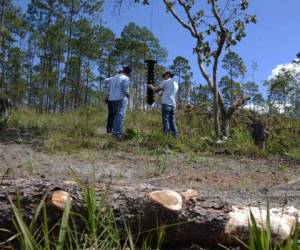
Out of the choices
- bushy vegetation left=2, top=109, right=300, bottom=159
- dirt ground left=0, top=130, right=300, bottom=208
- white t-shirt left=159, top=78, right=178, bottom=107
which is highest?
white t-shirt left=159, top=78, right=178, bottom=107

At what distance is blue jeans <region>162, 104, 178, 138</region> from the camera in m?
9.83

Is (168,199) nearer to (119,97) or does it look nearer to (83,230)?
(83,230)

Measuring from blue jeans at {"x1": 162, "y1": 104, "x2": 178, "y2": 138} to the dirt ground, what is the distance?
1769 mm

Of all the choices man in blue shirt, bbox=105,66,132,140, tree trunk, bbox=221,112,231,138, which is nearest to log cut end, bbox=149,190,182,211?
man in blue shirt, bbox=105,66,132,140

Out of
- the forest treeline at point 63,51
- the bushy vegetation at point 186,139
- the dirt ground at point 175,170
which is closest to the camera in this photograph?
the dirt ground at point 175,170

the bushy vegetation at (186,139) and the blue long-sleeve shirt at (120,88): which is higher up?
the blue long-sleeve shirt at (120,88)

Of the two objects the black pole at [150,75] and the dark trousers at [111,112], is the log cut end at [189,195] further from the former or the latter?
the black pole at [150,75]

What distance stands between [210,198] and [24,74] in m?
44.2

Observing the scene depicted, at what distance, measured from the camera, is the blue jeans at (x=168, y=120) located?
9.83 metres

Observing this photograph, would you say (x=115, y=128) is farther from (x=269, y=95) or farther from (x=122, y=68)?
(x=269, y=95)

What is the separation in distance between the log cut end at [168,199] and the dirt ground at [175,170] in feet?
4.49

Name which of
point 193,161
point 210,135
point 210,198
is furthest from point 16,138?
point 210,198

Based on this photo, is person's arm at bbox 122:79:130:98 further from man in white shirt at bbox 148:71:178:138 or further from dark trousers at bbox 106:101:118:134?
man in white shirt at bbox 148:71:178:138

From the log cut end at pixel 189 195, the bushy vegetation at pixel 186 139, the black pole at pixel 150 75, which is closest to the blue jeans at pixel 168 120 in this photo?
the bushy vegetation at pixel 186 139
